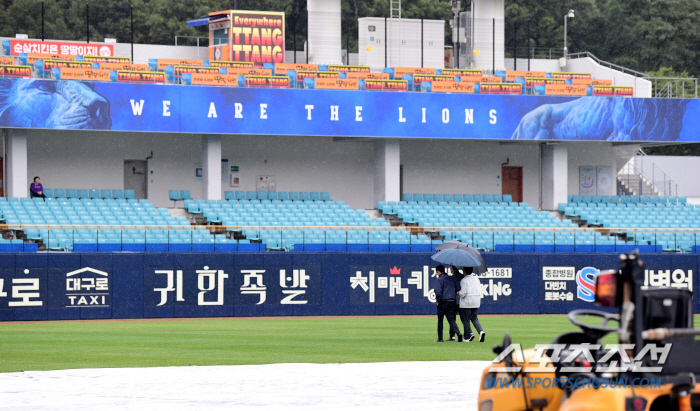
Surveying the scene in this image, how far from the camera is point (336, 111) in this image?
38.2m

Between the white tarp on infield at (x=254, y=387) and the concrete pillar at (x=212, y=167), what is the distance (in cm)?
2416

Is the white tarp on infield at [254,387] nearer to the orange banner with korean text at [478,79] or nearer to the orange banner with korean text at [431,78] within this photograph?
the orange banner with korean text at [431,78]

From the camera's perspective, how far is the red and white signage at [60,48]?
44125 mm

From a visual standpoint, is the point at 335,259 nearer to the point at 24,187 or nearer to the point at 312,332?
the point at 312,332

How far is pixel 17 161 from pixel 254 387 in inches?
1047

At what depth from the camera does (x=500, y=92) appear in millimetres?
40219

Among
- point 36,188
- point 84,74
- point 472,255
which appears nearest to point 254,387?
point 472,255

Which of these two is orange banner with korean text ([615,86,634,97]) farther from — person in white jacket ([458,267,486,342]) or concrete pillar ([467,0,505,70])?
person in white jacket ([458,267,486,342])

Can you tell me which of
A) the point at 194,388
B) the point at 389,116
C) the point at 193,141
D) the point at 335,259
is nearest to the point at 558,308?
the point at 335,259

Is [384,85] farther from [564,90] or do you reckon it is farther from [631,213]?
[631,213]

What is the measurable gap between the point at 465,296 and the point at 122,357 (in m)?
6.17

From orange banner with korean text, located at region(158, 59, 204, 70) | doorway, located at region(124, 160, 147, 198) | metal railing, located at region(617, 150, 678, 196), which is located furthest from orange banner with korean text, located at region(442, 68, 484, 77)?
doorway, located at region(124, 160, 147, 198)

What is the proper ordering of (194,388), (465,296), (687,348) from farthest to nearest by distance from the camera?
(465,296) < (194,388) < (687,348)

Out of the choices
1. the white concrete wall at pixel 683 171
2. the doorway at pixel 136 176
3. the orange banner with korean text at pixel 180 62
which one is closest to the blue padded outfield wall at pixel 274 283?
the doorway at pixel 136 176
